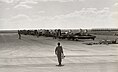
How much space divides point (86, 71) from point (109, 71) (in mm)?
1154

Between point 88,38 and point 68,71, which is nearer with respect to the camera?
point 68,71

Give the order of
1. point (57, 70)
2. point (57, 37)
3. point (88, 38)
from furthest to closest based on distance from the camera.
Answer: point (57, 37), point (88, 38), point (57, 70)

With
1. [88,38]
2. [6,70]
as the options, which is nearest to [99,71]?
[6,70]

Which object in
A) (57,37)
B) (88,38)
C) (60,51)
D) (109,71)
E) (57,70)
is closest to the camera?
(109,71)

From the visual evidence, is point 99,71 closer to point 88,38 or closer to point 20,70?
point 20,70

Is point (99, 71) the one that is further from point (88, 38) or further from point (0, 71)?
point (88, 38)

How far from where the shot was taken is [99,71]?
14.9m

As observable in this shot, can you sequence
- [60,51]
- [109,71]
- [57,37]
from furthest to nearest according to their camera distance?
[57,37] < [60,51] < [109,71]

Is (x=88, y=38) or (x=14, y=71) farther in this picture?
(x=88, y=38)

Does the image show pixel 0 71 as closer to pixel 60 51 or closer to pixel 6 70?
pixel 6 70

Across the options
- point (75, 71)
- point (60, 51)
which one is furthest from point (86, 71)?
point (60, 51)

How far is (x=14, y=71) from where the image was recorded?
1550 centimetres

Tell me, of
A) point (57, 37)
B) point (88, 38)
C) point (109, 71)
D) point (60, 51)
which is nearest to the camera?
point (109, 71)

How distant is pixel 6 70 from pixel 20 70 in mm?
794
